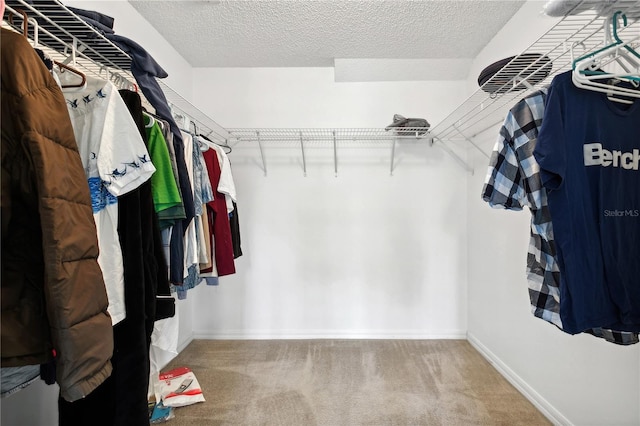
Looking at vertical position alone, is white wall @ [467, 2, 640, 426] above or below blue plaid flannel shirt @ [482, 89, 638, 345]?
below

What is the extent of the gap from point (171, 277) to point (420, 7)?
210 centimetres

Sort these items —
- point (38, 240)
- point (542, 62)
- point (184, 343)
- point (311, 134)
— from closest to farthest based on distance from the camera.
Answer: point (38, 240), point (542, 62), point (184, 343), point (311, 134)

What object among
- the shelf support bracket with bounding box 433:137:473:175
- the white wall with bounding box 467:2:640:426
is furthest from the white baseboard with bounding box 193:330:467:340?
the shelf support bracket with bounding box 433:137:473:175

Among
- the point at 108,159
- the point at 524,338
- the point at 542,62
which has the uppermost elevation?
the point at 542,62

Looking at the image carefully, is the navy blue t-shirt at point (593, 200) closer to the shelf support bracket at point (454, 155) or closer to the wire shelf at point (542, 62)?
the wire shelf at point (542, 62)

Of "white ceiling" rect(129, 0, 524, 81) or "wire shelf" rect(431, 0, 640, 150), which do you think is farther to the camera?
"white ceiling" rect(129, 0, 524, 81)

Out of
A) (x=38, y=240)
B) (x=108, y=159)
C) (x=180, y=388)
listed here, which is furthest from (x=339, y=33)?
(x=180, y=388)

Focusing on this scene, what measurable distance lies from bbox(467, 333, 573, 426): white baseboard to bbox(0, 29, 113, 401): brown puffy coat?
2.07 metres

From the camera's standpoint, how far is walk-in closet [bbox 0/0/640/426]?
66 cm

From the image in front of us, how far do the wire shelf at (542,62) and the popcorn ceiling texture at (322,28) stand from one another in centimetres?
54

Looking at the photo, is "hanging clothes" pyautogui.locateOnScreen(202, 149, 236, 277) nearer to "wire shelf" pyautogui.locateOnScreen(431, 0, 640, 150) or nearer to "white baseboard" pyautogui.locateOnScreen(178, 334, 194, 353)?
"white baseboard" pyautogui.locateOnScreen(178, 334, 194, 353)

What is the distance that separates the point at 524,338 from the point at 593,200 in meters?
1.31

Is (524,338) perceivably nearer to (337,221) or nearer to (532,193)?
(532,193)

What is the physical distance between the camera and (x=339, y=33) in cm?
205
